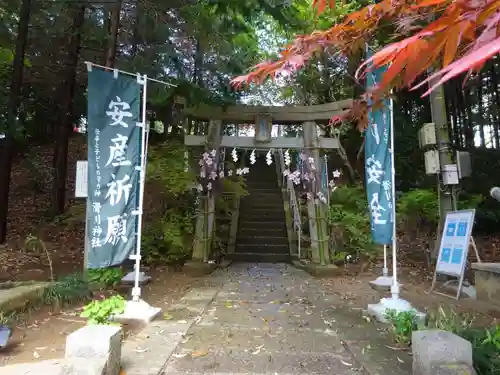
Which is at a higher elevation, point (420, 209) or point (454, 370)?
point (420, 209)

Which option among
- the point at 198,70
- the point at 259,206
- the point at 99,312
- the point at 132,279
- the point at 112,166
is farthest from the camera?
the point at 259,206

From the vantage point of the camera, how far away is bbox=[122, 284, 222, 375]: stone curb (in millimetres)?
3342

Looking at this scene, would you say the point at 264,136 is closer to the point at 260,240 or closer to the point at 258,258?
the point at 258,258

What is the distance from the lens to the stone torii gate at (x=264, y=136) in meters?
9.24

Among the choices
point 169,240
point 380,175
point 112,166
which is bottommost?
point 169,240

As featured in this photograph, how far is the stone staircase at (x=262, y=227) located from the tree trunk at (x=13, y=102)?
5730mm

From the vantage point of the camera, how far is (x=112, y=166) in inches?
199

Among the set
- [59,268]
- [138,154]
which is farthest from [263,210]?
[138,154]

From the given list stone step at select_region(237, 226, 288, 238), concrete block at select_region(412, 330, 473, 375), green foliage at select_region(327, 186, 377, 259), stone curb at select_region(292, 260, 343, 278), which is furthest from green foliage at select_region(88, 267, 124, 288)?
stone step at select_region(237, 226, 288, 238)

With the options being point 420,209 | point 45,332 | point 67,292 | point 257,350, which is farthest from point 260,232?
point 257,350

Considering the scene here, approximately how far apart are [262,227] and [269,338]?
27.6 feet

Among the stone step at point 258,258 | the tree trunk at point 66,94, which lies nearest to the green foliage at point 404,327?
the stone step at point 258,258

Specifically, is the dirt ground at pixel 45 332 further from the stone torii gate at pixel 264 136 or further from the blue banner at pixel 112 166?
the stone torii gate at pixel 264 136

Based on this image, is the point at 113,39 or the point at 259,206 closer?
the point at 113,39
